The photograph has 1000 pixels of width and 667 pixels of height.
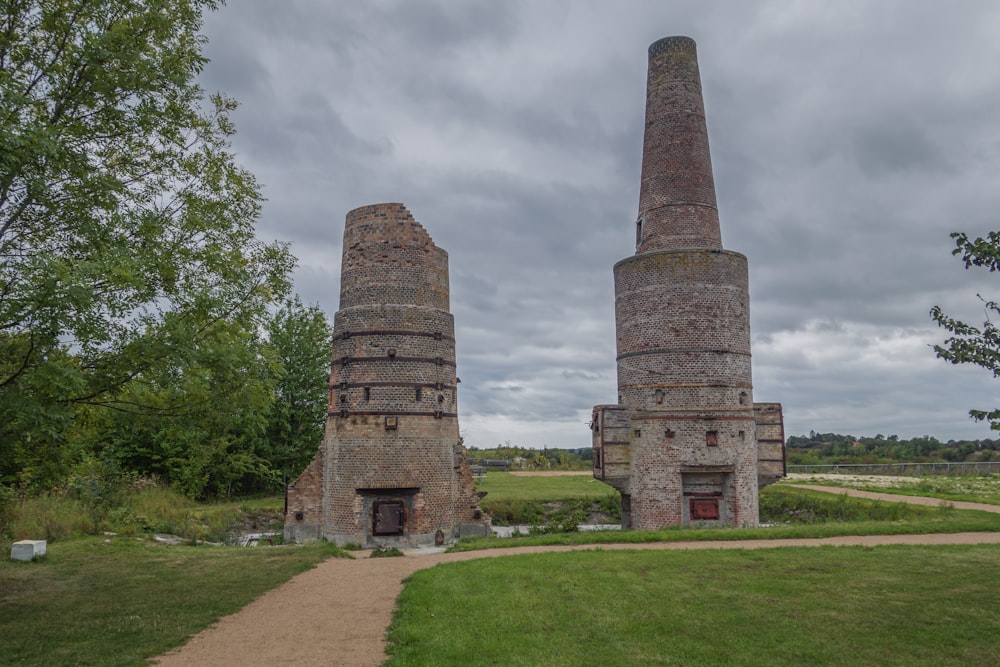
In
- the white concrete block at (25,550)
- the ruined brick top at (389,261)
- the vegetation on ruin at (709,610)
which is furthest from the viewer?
the ruined brick top at (389,261)

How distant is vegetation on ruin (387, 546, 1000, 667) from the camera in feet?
27.8

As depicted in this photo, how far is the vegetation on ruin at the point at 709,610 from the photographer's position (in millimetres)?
8461

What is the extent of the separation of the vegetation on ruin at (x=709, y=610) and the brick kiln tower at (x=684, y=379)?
6.52 metres

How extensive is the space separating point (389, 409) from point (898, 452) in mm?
60415

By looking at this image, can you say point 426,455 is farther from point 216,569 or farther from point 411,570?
point 216,569

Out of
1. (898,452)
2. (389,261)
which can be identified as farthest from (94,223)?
(898,452)

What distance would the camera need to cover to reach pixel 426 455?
63.7 feet

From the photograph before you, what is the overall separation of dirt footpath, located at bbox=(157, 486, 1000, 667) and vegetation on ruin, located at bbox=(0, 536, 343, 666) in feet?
1.42

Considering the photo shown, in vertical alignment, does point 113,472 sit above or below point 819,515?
above

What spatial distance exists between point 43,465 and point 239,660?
5.01 metres

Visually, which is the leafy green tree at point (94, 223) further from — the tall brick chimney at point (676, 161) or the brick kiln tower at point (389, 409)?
the tall brick chimney at point (676, 161)

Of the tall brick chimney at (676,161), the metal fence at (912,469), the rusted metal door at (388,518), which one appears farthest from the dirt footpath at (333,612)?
the metal fence at (912,469)

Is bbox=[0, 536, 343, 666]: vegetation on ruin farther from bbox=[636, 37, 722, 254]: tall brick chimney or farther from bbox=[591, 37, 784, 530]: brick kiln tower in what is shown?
bbox=[636, 37, 722, 254]: tall brick chimney

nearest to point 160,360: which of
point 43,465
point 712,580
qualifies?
point 43,465
